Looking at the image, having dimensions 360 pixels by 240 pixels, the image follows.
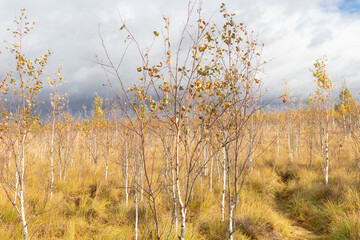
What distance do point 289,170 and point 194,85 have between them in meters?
10.5

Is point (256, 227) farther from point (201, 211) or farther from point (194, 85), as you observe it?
point (194, 85)

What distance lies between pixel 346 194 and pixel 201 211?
456cm

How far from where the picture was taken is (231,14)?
379 cm

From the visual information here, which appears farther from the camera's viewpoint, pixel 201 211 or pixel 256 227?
pixel 201 211

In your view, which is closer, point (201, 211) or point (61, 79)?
point (61, 79)

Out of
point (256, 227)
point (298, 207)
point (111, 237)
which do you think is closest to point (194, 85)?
point (111, 237)

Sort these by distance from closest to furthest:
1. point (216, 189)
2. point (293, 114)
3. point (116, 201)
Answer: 1. point (116, 201)
2. point (216, 189)
3. point (293, 114)

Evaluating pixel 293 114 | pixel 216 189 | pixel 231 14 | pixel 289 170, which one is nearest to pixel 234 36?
pixel 231 14

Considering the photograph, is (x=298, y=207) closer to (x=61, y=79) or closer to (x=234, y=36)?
(x=234, y=36)

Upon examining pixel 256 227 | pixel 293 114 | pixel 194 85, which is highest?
pixel 293 114

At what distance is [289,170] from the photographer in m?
11.1

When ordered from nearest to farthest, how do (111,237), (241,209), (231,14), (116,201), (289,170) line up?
(231,14), (111,237), (241,209), (116,201), (289,170)

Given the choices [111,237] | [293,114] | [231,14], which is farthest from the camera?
[293,114]

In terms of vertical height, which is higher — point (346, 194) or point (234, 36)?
point (234, 36)
